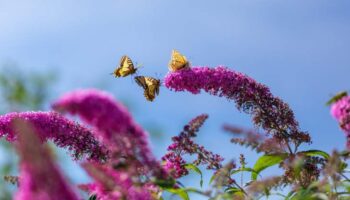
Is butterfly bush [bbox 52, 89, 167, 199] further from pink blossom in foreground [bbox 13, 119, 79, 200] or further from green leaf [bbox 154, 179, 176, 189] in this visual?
pink blossom in foreground [bbox 13, 119, 79, 200]

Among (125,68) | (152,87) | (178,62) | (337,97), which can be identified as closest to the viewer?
(337,97)

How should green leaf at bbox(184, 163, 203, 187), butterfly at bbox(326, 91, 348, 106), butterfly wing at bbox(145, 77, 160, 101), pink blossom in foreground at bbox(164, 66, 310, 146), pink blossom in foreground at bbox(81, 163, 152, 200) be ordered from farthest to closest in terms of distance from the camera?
A: butterfly wing at bbox(145, 77, 160, 101) < pink blossom in foreground at bbox(164, 66, 310, 146) < green leaf at bbox(184, 163, 203, 187) < butterfly at bbox(326, 91, 348, 106) < pink blossom in foreground at bbox(81, 163, 152, 200)

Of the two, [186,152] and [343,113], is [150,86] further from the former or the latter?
[343,113]

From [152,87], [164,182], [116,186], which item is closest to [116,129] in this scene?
[116,186]

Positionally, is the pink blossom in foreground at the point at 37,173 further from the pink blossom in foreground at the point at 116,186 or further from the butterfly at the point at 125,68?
the butterfly at the point at 125,68

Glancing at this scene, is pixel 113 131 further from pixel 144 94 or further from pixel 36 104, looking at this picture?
pixel 36 104

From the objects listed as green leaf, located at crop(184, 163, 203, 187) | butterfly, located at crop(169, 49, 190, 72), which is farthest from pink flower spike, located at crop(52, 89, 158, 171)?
butterfly, located at crop(169, 49, 190, 72)
